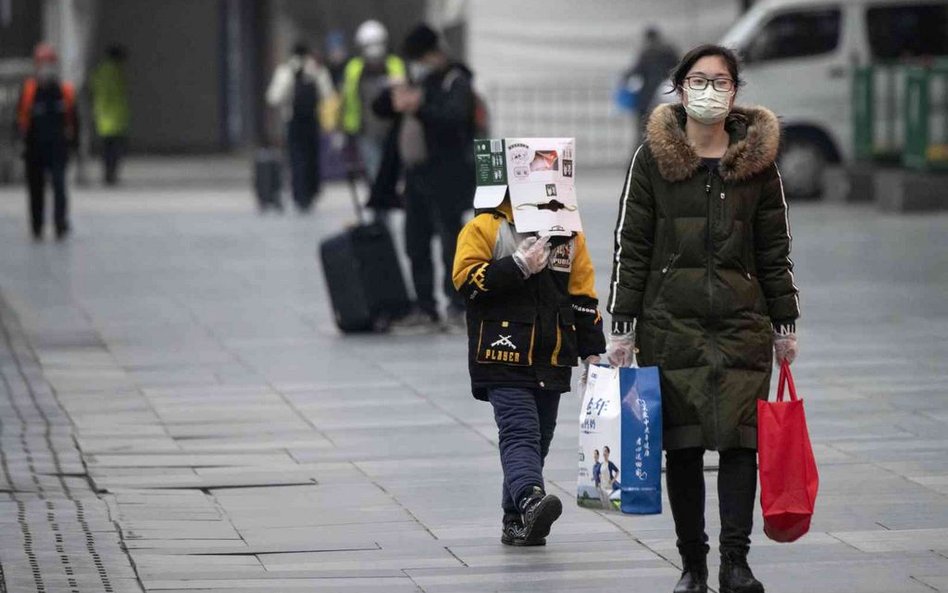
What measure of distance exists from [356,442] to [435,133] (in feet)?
12.5

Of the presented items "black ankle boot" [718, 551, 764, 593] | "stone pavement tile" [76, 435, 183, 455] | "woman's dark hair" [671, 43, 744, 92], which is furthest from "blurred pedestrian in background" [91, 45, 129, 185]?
"black ankle boot" [718, 551, 764, 593]

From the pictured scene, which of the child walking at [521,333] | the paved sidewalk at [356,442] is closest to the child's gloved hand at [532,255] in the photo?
the child walking at [521,333]

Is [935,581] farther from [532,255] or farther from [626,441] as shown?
[532,255]

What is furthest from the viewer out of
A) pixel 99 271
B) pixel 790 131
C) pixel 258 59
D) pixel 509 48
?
pixel 258 59

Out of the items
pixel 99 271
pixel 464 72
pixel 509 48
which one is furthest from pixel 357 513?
pixel 509 48

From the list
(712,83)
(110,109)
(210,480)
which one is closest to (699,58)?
(712,83)

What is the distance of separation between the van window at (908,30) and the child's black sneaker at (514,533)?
A: 55.0 feet

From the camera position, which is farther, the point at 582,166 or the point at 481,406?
the point at 582,166

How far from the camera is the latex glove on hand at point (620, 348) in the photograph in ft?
19.3

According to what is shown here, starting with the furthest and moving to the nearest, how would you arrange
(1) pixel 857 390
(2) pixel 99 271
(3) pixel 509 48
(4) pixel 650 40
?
1. (3) pixel 509 48
2. (4) pixel 650 40
3. (2) pixel 99 271
4. (1) pixel 857 390

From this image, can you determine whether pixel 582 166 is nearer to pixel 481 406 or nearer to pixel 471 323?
pixel 481 406

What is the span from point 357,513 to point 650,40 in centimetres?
2061

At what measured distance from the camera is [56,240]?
63.2 feet

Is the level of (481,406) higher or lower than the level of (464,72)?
lower
